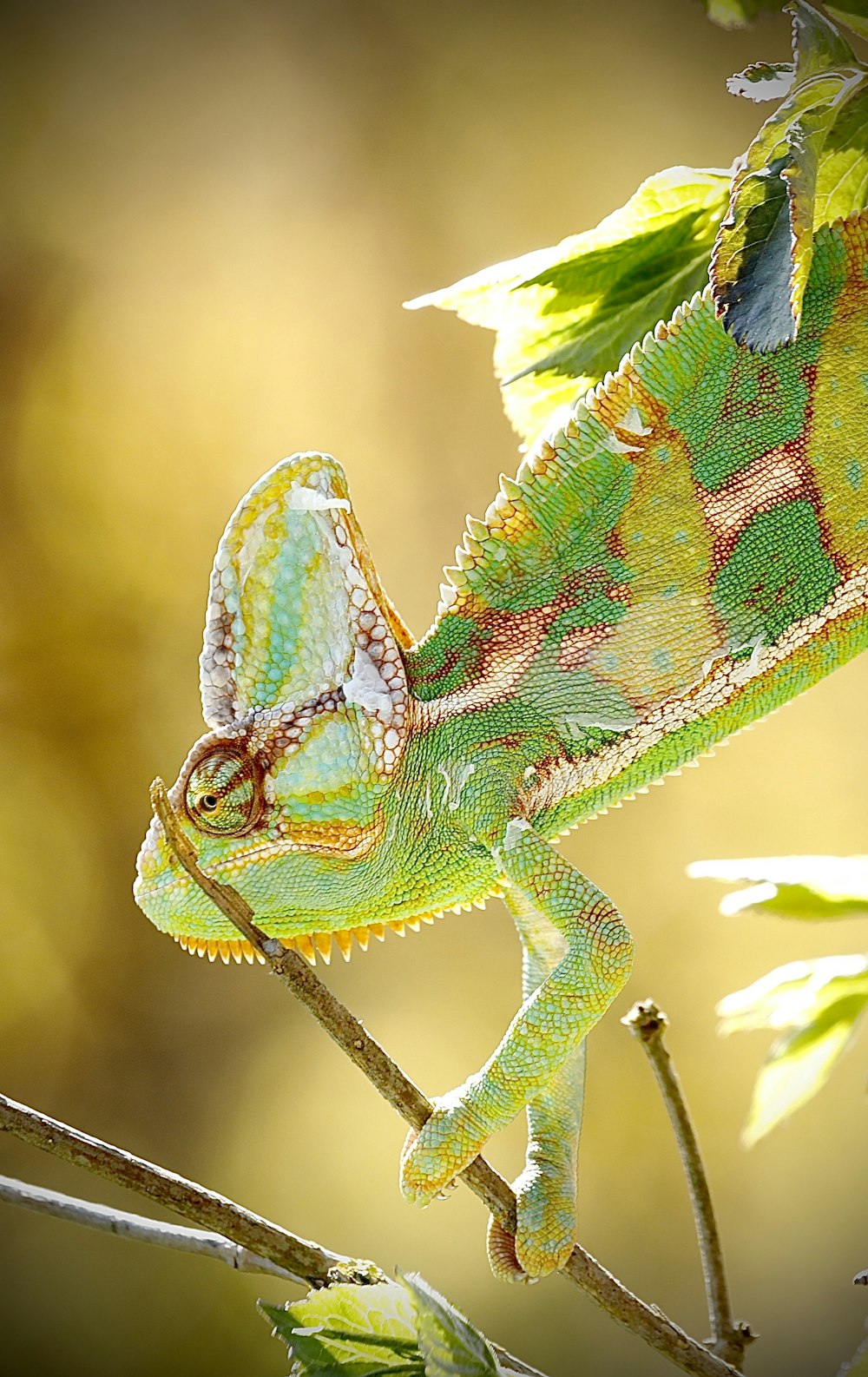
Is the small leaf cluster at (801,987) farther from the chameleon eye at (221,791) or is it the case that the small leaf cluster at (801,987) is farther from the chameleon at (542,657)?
the chameleon eye at (221,791)

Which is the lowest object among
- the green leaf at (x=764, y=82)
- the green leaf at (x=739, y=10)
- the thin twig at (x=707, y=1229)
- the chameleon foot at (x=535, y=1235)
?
the thin twig at (x=707, y=1229)

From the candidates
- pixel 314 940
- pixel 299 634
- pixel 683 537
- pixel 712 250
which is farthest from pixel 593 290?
pixel 314 940

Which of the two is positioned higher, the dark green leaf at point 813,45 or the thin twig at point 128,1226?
the dark green leaf at point 813,45

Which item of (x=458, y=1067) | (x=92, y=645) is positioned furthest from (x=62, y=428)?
(x=458, y=1067)

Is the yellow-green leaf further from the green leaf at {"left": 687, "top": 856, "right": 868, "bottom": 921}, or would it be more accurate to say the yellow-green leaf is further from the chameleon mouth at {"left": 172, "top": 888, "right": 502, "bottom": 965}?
the chameleon mouth at {"left": 172, "top": 888, "right": 502, "bottom": 965}

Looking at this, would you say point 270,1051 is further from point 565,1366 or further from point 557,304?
point 557,304

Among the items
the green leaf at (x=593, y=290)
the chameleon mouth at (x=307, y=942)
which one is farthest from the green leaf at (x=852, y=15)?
A: the chameleon mouth at (x=307, y=942)
